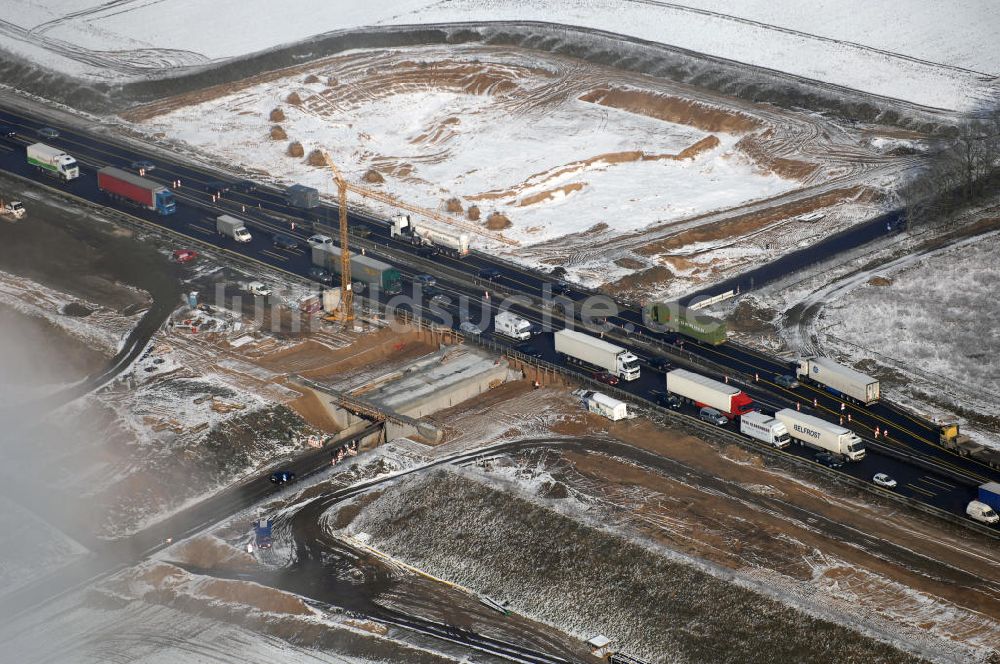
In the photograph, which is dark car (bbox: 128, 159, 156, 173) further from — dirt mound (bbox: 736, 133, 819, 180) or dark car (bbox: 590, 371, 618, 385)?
dark car (bbox: 590, 371, 618, 385)

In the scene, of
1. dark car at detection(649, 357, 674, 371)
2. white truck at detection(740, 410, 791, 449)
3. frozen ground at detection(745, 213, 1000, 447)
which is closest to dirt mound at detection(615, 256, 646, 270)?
frozen ground at detection(745, 213, 1000, 447)

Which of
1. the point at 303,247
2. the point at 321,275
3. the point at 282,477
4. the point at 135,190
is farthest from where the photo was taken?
the point at 135,190

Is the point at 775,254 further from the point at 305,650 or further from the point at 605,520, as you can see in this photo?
the point at 305,650

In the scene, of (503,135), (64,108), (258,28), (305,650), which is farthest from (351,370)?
(258,28)

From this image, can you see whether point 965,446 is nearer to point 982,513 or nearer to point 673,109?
point 982,513

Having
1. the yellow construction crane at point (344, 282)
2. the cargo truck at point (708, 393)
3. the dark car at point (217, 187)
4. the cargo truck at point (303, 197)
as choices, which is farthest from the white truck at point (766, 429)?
the dark car at point (217, 187)

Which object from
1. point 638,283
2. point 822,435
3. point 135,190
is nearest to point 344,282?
point 638,283

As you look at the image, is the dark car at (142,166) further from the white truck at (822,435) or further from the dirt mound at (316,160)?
the white truck at (822,435)
